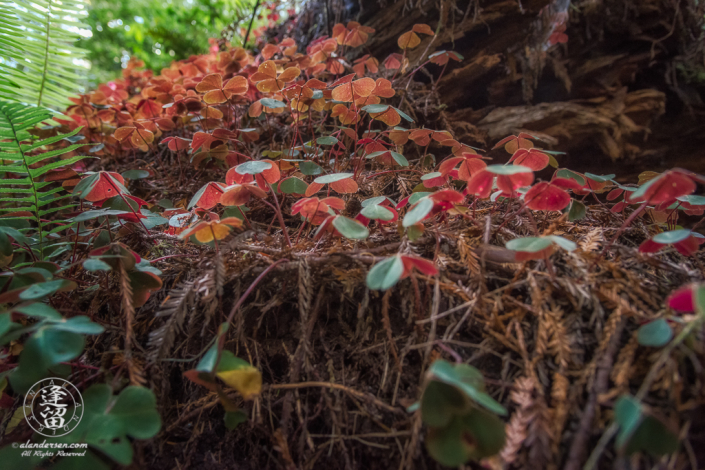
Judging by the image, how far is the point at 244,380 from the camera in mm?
648

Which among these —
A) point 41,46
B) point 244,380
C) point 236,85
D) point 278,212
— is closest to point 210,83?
point 236,85

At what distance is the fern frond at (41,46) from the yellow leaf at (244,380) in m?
2.38

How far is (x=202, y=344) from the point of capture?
919 millimetres

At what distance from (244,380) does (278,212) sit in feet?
1.76

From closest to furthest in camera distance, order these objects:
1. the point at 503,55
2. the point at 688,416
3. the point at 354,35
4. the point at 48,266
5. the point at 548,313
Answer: the point at 688,416 < the point at 548,313 < the point at 48,266 < the point at 354,35 < the point at 503,55

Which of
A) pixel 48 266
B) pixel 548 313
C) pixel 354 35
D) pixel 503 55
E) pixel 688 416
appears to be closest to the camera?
pixel 688 416

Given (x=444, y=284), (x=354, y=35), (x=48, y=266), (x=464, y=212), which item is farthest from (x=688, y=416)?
(x=354, y=35)

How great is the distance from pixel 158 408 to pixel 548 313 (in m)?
1.00

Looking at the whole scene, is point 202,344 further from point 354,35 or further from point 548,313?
point 354,35

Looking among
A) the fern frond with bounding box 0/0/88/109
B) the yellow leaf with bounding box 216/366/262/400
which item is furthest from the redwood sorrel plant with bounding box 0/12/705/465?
the fern frond with bounding box 0/0/88/109

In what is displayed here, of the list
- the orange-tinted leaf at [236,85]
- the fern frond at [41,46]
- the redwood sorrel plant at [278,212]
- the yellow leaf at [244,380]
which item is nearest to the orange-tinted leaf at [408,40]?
the redwood sorrel plant at [278,212]

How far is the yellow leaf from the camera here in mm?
636

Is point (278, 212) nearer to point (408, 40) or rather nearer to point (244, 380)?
point (244, 380)

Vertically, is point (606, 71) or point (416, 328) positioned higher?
point (606, 71)
